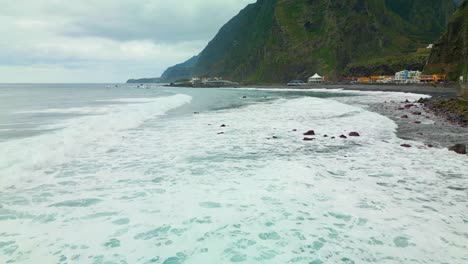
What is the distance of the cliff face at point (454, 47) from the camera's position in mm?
88812

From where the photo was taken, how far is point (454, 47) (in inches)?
3681

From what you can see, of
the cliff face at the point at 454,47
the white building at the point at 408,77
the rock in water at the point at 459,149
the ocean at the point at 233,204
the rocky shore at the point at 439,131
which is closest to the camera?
the ocean at the point at 233,204

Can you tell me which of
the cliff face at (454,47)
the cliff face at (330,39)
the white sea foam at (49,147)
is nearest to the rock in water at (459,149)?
the white sea foam at (49,147)

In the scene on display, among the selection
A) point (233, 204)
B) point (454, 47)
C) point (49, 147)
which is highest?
point (454, 47)

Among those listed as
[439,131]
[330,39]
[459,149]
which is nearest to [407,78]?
[330,39]

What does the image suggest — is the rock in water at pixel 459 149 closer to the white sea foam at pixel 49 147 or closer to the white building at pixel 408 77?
the white sea foam at pixel 49 147

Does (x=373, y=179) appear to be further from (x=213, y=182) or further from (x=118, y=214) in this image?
(x=118, y=214)

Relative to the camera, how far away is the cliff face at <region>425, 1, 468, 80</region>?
88.8 meters

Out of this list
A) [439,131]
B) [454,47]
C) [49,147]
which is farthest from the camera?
[454,47]

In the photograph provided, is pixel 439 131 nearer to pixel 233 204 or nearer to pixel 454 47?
pixel 233 204

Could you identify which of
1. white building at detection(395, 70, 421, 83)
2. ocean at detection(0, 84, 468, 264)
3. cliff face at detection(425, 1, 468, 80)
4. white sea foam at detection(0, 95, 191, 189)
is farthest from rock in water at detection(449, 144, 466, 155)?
white building at detection(395, 70, 421, 83)

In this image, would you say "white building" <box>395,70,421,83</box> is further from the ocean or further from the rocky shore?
the ocean

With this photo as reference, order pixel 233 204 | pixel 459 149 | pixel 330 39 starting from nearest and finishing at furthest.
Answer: pixel 233 204
pixel 459 149
pixel 330 39

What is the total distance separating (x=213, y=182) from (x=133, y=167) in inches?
152
